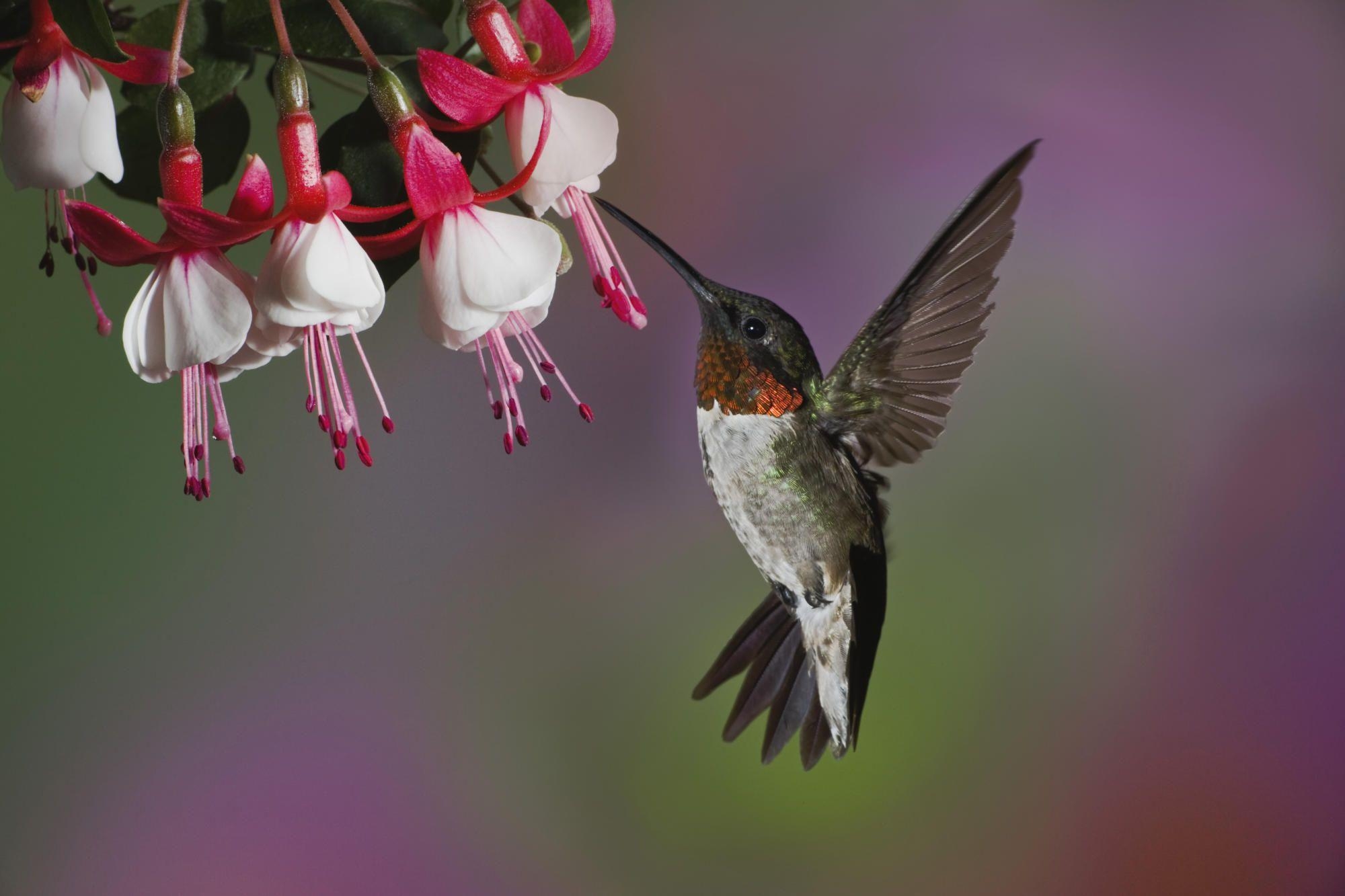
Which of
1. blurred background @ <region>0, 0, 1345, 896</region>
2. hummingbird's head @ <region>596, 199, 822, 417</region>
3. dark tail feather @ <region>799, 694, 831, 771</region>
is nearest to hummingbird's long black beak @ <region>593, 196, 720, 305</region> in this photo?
hummingbird's head @ <region>596, 199, 822, 417</region>

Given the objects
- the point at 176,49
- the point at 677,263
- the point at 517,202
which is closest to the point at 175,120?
the point at 176,49

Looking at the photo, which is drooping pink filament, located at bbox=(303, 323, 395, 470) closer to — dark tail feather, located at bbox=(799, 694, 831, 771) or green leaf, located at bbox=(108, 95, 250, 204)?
green leaf, located at bbox=(108, 95, 250, 204)

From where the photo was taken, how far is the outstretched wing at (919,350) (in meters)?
0.60

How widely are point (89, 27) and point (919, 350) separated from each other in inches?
17.3

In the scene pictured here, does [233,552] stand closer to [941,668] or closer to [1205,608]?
[941,668]

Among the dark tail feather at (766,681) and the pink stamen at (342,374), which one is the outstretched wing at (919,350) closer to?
the dark tail feather at (766,681)

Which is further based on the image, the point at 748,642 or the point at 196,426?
the point at 748,642

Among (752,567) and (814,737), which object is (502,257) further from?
(752,567)

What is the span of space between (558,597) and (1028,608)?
1.63ft

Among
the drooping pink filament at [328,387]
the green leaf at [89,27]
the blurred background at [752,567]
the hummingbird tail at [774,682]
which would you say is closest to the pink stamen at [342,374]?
the drooping pink filament at [328,387]

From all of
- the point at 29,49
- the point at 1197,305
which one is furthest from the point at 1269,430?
the point at 29,49

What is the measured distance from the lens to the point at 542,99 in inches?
16.3

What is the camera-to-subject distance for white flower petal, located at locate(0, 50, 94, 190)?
1.31ft

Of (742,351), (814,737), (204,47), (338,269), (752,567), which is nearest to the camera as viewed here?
(338,269)
